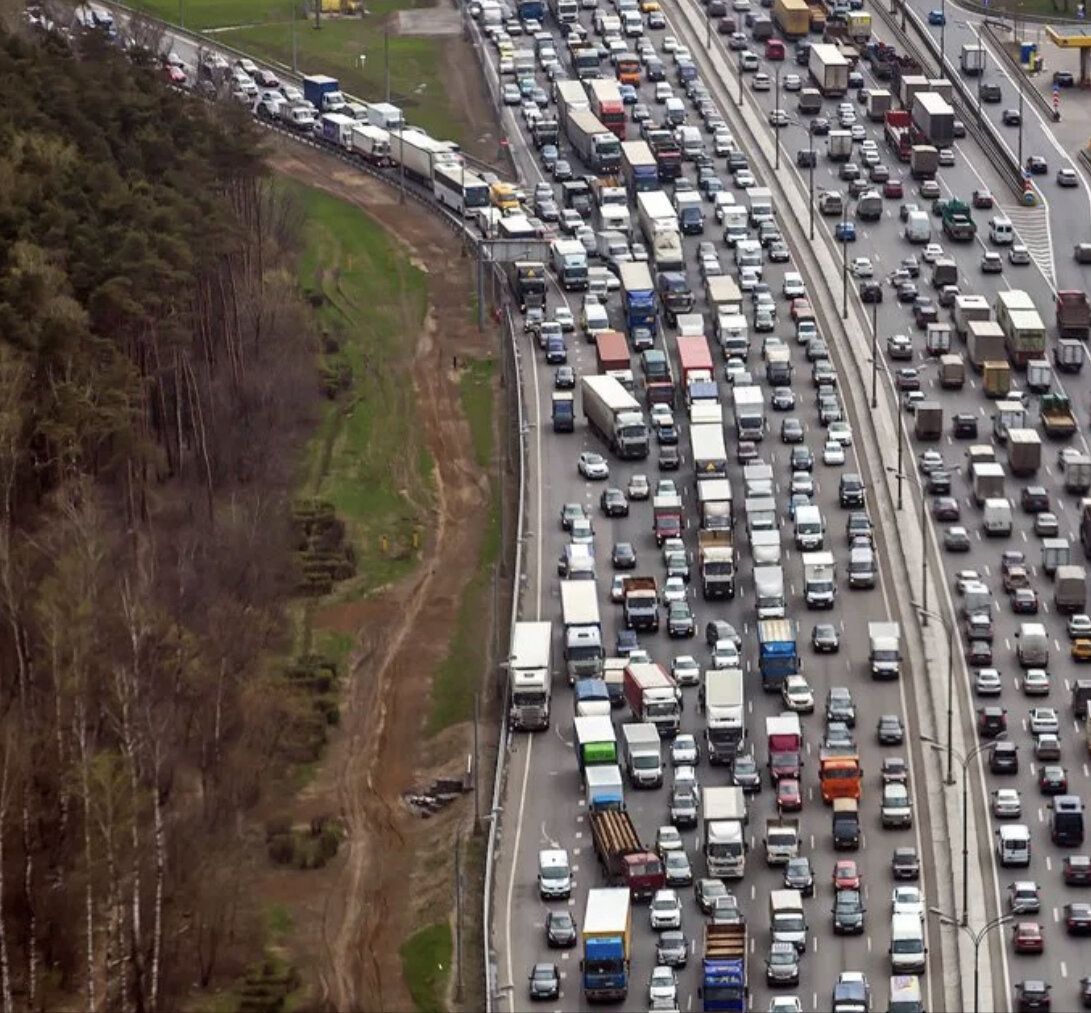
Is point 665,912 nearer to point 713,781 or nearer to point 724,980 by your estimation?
point 724,980

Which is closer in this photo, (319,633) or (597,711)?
(597,711)

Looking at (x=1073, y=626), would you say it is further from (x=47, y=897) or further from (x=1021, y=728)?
(x=47, y=897)

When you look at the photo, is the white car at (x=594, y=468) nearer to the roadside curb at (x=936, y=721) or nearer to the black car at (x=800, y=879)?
the roadside curb at (x=936, y=721)

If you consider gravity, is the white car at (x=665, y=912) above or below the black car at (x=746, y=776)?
above

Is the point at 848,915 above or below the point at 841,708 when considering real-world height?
above

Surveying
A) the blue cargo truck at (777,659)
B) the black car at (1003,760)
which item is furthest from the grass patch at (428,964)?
the blue cargo truck at (777,659)

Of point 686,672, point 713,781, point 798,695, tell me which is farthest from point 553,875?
point 686,672

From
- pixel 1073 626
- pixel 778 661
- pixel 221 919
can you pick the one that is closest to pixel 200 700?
pixel 221 919
